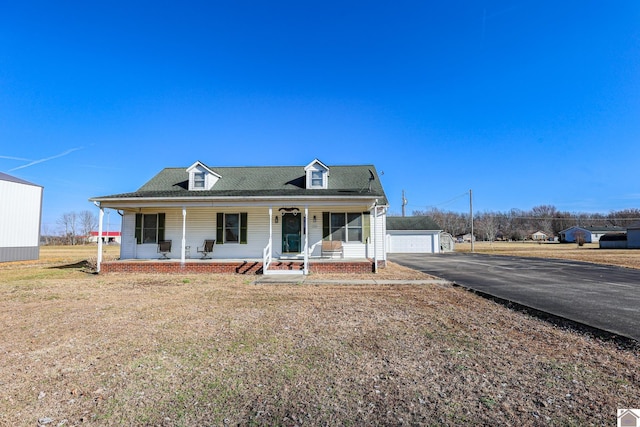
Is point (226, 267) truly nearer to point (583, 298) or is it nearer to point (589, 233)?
point (583, 298)

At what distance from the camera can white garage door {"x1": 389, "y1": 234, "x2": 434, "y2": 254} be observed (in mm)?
34750

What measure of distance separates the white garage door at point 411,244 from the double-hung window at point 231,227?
22.7 meters

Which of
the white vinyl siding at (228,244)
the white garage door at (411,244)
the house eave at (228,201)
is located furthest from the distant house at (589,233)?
the house eave at (228,201)

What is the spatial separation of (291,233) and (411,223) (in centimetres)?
2392

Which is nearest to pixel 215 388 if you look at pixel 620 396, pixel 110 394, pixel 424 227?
pixel 110 394

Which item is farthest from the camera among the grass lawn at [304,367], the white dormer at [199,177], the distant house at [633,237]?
the distant house at [633,237]

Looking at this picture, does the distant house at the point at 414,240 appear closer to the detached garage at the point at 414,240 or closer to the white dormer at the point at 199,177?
the detached garage at the point at 414,240

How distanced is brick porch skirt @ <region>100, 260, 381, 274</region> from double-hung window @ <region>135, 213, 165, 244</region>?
2.06 m

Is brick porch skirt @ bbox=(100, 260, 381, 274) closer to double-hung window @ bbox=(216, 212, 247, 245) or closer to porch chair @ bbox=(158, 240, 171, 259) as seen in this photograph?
porch chair @ bbox=(158, 240, 171, 259)

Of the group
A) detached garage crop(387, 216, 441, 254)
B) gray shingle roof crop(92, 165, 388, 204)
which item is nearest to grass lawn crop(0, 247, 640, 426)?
gray shingle roof crop(92, 165, 388, 204)

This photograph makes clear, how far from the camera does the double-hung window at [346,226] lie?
50.2 ft

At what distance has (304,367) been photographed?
12.7 ft

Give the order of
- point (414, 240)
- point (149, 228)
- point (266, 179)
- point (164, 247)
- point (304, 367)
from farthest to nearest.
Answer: point (414, 240) < point (266, 179) < point (149, 228) < point (164, 247) < point (304, 367)

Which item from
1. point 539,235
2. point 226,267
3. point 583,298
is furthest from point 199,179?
point 539,235
